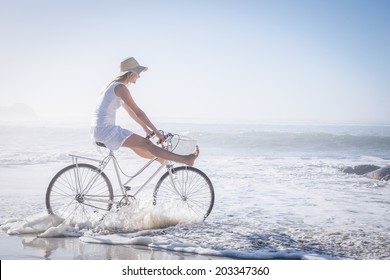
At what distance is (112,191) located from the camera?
374 cm

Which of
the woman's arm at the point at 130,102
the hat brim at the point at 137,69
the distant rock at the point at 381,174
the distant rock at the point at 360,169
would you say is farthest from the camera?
the distant rock at the point at 360,169

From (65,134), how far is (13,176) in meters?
7.92

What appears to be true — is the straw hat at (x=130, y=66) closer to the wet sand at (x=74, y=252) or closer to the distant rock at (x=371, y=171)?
the wet sand at (x=74, y=252)

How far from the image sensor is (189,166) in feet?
12.6

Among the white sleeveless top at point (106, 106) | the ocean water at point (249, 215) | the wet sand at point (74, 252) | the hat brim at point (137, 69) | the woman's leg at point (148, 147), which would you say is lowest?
the wet sand at point (74, 252)

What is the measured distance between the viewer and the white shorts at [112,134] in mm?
3545

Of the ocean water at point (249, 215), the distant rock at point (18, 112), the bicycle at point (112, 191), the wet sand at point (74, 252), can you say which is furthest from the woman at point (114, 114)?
the distant rock at point (18, 112)

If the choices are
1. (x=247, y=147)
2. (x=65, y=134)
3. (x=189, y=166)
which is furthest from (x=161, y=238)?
(x=65, y=134)

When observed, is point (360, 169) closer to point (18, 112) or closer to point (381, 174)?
point (381, 174)

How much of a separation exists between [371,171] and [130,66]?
539cm

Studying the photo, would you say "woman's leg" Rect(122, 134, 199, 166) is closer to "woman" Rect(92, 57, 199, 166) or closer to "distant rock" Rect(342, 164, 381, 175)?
"woman" Rect(92, 57, 199, 166)

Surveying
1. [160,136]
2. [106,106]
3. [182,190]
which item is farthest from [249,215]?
[106,106]

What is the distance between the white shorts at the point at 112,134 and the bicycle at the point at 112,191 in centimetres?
10
